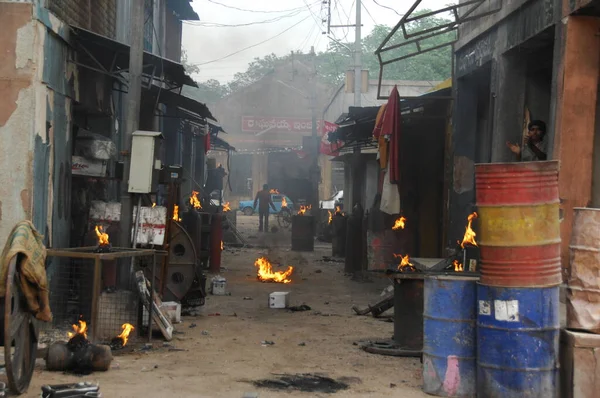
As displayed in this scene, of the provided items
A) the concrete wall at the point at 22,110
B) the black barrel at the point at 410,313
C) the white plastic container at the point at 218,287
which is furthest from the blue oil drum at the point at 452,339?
the white plastic container at the point at 218,287

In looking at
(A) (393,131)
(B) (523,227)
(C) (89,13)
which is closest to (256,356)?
(B) (523,227)

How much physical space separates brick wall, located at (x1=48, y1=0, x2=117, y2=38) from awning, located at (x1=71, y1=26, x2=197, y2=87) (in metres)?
0.30

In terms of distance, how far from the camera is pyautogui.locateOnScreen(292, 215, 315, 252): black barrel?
943 inches

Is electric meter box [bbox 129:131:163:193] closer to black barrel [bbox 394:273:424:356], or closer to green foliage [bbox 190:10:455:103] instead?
black barrel [bbox 394:273:424:356]

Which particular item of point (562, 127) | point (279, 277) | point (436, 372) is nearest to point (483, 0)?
point (562, 127)

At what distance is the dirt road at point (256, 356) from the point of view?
6.70 m

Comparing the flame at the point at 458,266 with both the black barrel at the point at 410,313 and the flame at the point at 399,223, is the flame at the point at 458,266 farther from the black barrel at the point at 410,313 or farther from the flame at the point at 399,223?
the flame at the point at 399,223

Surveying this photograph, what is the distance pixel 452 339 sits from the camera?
21.6 ft

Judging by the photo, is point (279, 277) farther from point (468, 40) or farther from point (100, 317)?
point (100, 317)

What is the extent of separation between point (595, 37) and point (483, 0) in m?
2.75

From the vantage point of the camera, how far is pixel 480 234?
6.43m

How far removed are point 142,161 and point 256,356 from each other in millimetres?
3895

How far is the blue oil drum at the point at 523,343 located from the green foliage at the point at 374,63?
31.6 meters

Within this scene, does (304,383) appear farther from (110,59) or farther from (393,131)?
(393,131)
